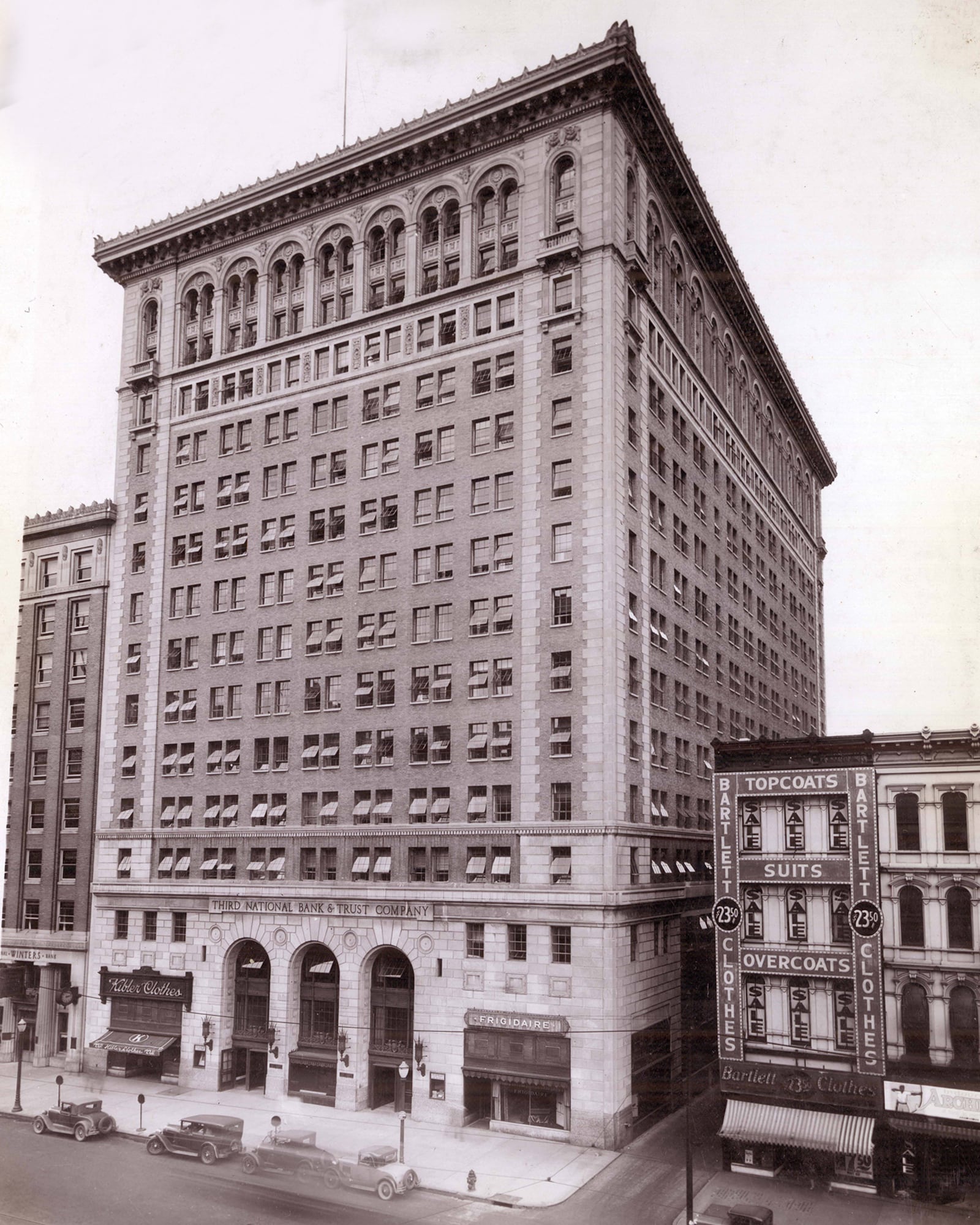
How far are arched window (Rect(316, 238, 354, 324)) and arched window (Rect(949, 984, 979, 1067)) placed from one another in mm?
41348

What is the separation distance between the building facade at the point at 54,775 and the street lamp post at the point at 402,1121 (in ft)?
63.8

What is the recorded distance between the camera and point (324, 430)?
188 feet

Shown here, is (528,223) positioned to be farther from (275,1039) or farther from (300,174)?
(275,1039)

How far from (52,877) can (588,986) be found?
1249 inches

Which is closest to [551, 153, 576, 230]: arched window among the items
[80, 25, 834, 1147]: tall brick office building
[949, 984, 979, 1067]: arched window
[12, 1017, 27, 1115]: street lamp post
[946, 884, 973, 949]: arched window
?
[80, 25, 834, 1147]: tall brick office building

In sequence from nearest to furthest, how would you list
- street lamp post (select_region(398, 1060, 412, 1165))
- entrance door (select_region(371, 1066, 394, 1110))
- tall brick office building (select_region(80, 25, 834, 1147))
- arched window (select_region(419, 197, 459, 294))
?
street lamp post (select_region(398, 1060, 412, 1165)) → tall brick office building (select_region(80, 25, 834, 1147)) → entrance door (select_region(371, 1066, 394, 1110)) → arched window (select_region(419, 197, 459, 294))

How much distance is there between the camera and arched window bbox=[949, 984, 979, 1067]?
1528 inches

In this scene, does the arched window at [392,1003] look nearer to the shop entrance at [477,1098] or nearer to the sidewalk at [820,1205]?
the shop entrance at [477,1098]

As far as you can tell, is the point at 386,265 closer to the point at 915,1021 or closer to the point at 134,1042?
the point at 134,1042

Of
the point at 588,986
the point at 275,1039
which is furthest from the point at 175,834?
the point at 588,986

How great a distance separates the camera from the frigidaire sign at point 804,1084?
3991 centimetres

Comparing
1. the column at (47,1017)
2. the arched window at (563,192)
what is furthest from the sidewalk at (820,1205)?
the arched window at (563,192)

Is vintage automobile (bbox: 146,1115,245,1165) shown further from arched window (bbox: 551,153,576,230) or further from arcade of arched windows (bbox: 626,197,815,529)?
arcade of arched windows (bbox: 626,197,815,529)

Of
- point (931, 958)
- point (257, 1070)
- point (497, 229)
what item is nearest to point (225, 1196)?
point (257, 1070)
